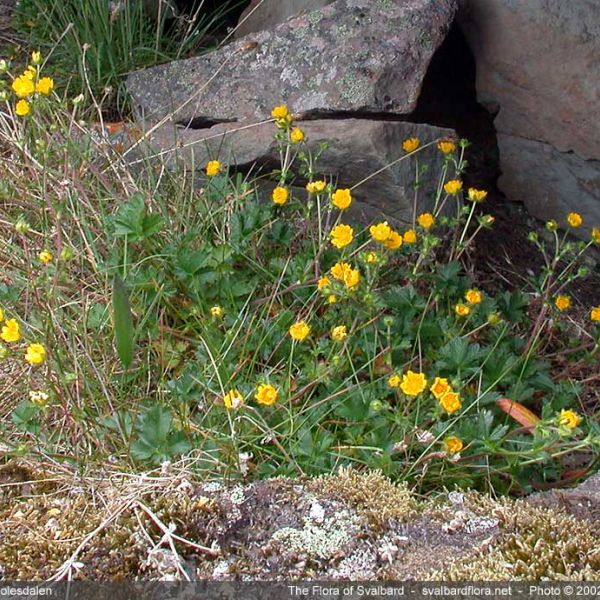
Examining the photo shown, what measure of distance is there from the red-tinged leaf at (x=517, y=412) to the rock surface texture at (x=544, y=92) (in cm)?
151

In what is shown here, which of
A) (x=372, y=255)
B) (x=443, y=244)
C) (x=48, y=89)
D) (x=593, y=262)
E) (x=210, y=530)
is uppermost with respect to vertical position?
(x=48, y=89)

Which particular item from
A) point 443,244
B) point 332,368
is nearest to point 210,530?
point 332,368

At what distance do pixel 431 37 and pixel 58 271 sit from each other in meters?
1.69

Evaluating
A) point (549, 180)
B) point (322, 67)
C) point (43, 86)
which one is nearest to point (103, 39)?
point (322, 67)

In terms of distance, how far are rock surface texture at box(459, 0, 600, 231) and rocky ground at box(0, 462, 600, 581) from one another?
6.42ft

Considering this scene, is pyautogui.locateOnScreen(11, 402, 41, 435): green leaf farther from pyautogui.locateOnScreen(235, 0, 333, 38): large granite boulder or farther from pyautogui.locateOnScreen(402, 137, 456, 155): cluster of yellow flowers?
pyautogui.locateOnScreen(235, 0, 333, 38): large granite boulder

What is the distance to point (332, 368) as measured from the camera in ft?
7.35

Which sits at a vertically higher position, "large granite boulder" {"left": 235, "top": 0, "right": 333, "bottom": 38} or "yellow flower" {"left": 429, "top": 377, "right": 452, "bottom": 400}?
"large granite boulder" {"left": 235, "top": 0, "right": 333, "bottom": 38}

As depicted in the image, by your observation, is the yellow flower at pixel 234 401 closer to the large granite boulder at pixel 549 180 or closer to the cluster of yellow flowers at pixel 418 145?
the cluster of yellow flowers at pixel 418 145

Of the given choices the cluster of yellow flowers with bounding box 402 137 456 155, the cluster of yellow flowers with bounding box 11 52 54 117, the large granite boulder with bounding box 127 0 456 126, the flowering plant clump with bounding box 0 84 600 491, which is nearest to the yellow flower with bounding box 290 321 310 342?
the flowering plant clump with bounding box 0 84 600 491

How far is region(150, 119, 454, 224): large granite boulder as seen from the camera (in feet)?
10.1

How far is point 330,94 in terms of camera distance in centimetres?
323

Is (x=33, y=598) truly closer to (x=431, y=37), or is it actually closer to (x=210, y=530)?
(x=210, y=530)

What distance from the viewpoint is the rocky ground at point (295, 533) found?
1.61m
